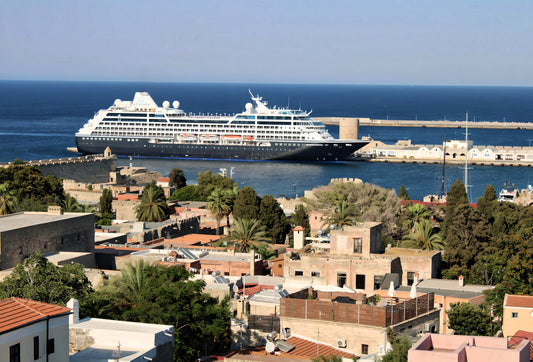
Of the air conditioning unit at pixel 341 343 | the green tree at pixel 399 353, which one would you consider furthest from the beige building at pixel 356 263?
the green tree at pixel 399 353

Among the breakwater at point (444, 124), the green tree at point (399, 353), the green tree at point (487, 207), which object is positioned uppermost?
the breakwater at point (444, 124)

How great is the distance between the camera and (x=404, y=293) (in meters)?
22.0

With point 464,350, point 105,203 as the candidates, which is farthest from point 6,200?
point 464,350

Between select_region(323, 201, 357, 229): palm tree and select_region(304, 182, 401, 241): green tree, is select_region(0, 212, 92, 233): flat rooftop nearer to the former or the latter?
select_region(323, 201, 357, 229): palm tree

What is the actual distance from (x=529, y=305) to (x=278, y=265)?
9416 millimetres

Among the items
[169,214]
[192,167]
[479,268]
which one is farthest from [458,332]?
[192,167]

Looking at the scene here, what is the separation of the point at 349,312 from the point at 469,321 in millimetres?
3904

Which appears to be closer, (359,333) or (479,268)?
(359,333)

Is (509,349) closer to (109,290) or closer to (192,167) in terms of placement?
(109,290)

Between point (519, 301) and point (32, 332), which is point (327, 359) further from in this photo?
point (519, 301)

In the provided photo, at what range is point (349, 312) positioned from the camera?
56.7 ft

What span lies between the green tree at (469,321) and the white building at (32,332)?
9.24 meters

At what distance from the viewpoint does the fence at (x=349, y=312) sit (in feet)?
56.1

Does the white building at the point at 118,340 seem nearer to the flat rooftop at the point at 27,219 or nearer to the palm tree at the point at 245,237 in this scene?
the flat rooftop at the point at 27,219
